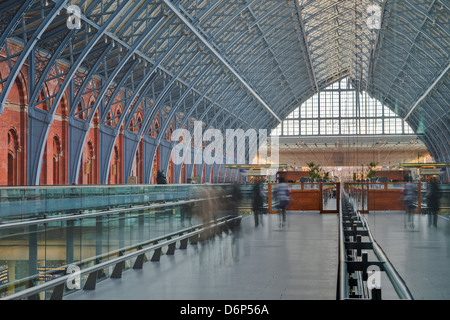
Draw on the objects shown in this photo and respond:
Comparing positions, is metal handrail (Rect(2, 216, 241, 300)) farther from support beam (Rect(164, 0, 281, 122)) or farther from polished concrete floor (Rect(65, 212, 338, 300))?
support beam (Rect(164, 0, 281, 122))

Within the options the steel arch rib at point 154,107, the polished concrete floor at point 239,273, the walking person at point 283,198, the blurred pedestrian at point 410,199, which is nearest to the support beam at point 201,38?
the steel arch rib at point 154,107

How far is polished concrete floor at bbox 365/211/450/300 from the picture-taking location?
22.7 ft

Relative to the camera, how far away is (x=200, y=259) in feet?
→ 36.9

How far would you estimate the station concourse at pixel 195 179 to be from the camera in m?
7.30

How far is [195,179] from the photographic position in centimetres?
3438

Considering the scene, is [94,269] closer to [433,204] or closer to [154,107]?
[433,204]

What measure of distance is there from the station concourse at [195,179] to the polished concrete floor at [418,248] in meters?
0.04

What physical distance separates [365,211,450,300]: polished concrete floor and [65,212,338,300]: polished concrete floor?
98 cm

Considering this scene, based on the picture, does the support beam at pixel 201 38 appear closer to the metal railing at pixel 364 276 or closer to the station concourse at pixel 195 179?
the station concourse at pixel 195 179

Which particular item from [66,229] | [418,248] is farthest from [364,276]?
[418,248]

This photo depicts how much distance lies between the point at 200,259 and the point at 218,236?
378cm

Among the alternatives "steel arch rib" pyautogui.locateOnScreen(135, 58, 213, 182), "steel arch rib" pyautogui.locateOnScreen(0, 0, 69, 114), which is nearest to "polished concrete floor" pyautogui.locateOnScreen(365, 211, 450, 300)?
"steel arch rib" pyautogui.locateOnScreen(0, 0, 69, 114)
